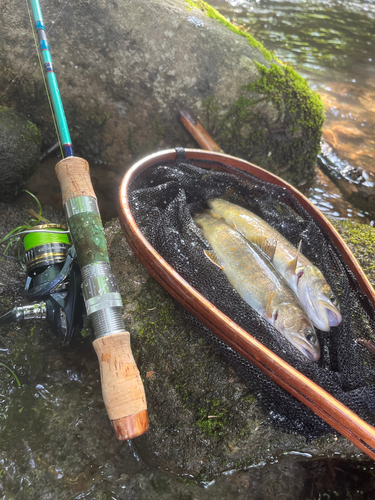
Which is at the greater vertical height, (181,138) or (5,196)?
(181,138)

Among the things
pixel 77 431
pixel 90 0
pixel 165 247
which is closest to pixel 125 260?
pixel 165 247

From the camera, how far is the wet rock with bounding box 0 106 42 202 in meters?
3.42

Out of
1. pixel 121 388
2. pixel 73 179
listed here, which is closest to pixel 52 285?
pixel 73 179

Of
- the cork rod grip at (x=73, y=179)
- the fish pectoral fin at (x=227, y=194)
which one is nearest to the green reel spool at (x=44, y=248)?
the cork rod grip at (x=73, y=179)

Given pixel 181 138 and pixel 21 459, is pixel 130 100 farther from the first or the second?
pixel 21 459

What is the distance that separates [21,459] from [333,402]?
1902mm

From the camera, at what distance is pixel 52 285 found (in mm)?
2504

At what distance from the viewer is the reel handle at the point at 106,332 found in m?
1.83

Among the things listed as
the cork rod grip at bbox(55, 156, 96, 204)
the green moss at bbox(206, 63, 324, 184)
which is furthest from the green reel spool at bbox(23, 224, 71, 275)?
the green moss at bbox(206, 63, 324, 184)

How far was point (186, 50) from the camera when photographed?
4.23 meters

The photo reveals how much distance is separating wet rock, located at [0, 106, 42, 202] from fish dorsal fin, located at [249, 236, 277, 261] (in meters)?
2.42

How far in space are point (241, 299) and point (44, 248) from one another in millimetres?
1521

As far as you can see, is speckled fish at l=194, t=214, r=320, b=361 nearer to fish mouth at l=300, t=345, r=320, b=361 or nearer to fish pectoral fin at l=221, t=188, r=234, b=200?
fish mouth at l=300, t=345, r=320, b=361

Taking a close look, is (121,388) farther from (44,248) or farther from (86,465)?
(44,248)
